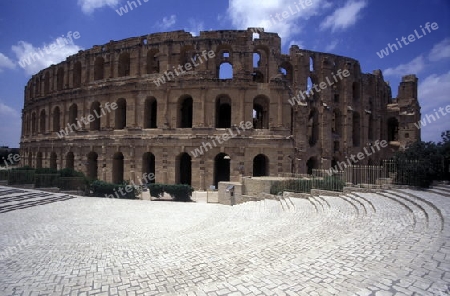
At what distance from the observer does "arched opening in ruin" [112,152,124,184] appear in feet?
85.8

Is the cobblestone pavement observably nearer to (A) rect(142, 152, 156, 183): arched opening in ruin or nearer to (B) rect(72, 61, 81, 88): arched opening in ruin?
(A) rect(142, 152, 156, 183): arched opening in ruin

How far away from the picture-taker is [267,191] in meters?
17.7

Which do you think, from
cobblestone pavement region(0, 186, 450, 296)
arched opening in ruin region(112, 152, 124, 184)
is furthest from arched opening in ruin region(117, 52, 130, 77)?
cobblestone pavement region(0, 186, 450, 296)

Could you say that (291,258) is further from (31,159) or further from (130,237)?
(31,159)

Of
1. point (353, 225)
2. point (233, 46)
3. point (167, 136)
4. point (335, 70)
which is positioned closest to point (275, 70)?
point (233, 46)

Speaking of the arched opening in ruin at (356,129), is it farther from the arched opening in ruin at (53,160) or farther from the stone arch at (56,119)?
the arched opening in ruin at (53,160)

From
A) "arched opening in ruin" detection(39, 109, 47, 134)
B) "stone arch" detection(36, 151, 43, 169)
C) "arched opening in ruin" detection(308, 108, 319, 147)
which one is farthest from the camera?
"arched opening in ruin" detection(39, 109, 47, 134)

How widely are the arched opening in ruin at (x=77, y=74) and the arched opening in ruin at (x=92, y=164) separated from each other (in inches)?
358

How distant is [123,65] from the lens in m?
28.7

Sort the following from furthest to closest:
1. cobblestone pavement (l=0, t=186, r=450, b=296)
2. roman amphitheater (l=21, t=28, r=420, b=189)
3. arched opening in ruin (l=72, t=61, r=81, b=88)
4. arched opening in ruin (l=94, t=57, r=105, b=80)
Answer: arched opening in ruin (l=72, t=61, r=81, b=88) < arched opening in ruin (l=94, t=57, r=105, b=80) < roman amphitheater (l=21, t=28, r=420, b=189) < cobblestone pavement (l=0, t=186, r=450, b=296)

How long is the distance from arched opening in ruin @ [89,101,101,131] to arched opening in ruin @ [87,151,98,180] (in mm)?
2882

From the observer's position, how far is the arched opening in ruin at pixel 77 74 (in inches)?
1193

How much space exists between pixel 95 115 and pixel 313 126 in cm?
2507

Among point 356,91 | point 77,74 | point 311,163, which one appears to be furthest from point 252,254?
point 77,74
